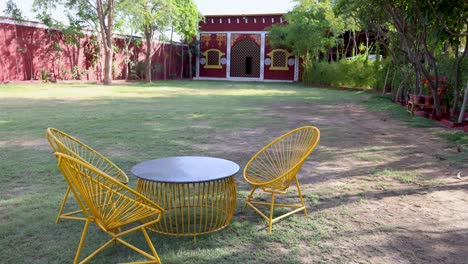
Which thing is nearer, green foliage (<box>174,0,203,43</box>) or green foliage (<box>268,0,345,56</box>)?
green foliage (<box>174,0,203,43</box>)

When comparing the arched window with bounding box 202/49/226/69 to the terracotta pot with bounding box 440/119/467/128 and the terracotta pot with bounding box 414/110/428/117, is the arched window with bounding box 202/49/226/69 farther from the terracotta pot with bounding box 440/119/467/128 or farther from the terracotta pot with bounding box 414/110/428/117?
the terracotta pot with bounding box 440/119/467/128

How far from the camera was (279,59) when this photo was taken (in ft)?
91.6

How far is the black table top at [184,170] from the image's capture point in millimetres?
2500

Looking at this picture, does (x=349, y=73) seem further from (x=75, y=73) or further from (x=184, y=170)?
(x=184, y=170)

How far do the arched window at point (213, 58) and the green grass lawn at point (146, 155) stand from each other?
1824 centimetres

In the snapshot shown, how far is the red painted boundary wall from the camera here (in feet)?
52.9

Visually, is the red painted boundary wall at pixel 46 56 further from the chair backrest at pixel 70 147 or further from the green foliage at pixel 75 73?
the chair backrest at pixel 70 147

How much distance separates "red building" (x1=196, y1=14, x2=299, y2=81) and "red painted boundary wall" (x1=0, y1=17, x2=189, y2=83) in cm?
637

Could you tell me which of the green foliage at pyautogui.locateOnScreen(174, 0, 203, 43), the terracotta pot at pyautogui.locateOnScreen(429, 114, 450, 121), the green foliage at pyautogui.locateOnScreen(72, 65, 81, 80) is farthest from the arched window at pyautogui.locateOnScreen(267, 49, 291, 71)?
the terracotta pot at pyautogui.locateOnScreen(429, 114, 450, 121)

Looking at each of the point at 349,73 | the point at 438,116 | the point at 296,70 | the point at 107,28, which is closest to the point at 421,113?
the point at 438,116

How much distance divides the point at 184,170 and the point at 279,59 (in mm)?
25966

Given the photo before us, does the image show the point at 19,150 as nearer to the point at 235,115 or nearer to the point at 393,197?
the point at 393,197

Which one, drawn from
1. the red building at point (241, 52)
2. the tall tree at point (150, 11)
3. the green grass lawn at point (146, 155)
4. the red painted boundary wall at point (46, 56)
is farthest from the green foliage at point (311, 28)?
the green grass lawn at point (146, 155)

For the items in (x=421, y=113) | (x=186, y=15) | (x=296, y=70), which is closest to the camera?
(x=421, y=113)
